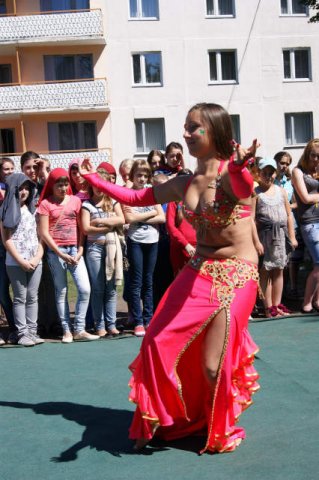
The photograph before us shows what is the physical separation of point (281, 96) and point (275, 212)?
22.5 metres

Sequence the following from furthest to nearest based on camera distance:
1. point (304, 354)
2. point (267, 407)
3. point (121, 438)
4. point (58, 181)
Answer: point (58, 181) < point (304, 354) < point (267, 407) < point (121, 438)

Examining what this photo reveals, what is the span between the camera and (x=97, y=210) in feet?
27.3

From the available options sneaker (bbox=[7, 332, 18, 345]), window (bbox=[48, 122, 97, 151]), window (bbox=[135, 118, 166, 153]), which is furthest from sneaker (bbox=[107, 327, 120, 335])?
window (bbox=[48, 122, 97, 151])

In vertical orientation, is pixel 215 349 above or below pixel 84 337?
above

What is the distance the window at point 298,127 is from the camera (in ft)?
102

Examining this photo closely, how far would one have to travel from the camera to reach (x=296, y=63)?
30.9m

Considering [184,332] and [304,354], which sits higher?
[184,332]

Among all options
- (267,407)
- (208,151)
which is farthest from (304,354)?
(208,151)

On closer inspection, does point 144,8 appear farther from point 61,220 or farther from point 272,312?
point 61,220

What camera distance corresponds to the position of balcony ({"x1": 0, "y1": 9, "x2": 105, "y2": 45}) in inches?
1176

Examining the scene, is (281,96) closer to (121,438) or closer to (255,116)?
(255,116)

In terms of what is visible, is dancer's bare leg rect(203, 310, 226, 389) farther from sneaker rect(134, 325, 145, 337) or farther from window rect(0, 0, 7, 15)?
window rect(0, 0, 7, 15)

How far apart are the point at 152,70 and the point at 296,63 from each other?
6197 millimetres

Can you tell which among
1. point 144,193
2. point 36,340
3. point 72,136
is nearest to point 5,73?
point 72,136
